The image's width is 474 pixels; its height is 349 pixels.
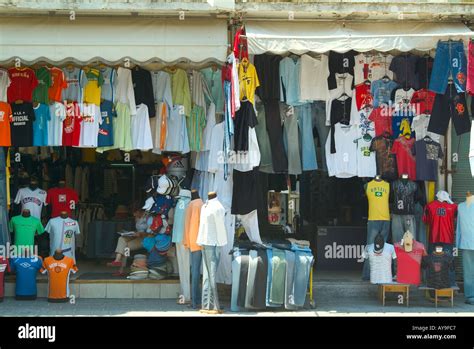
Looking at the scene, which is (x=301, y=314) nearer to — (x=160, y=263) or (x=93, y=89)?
(x=160, y=263)

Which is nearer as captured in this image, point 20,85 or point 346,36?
point 346,36

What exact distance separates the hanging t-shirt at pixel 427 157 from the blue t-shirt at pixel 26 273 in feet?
21.5

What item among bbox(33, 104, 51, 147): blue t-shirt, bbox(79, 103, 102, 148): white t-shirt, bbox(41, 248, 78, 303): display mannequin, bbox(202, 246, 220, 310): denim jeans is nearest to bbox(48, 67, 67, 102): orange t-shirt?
bbox(33, 104, 51, 147): blue t-shirt

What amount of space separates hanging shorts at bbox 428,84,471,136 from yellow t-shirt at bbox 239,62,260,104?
314 cm

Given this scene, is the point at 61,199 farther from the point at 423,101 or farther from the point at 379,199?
the point at 423,101

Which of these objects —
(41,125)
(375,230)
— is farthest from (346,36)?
(41,125)

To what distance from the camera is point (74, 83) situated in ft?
40.1

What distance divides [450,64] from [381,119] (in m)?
1.51

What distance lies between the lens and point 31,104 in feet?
39.7

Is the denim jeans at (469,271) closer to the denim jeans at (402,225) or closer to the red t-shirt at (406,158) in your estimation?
the denim jeans at (402,225)

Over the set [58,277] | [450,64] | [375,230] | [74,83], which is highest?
[450,64]

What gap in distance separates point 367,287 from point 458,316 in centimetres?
204

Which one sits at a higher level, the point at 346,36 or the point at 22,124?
the point at 346,36

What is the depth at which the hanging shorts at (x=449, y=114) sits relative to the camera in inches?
476
